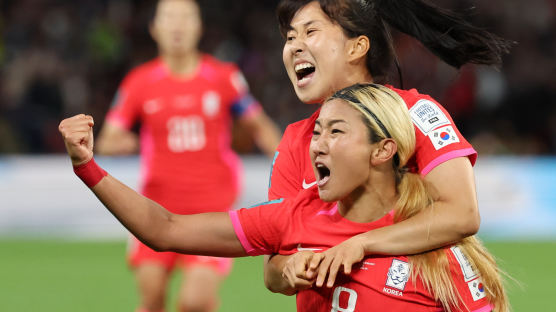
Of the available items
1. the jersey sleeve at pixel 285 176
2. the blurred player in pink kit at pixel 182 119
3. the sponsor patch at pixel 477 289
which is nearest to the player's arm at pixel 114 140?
the blurred player in pink kit at pixel 182 119

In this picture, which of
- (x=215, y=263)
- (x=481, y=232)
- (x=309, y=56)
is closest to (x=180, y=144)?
(x=215, y=263)

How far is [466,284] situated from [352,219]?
438 millimetres

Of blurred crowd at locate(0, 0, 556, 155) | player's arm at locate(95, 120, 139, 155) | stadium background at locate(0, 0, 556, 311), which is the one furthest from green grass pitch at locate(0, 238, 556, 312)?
blurred crowd at locate(0, 0, 556, 155)

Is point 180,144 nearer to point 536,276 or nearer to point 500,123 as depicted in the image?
point 536,276

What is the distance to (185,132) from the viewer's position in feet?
20.9

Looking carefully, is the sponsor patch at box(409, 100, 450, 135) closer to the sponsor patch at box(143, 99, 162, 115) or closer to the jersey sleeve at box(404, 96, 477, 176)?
the jersey sleeve at box(404, 96, 477, 176)

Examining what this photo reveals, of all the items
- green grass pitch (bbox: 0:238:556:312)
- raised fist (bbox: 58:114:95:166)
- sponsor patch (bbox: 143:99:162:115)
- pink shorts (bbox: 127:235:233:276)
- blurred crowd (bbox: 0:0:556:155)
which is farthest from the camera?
blurred crowd (bbox: 0:0:556:155)

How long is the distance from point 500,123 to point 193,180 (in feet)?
27.9

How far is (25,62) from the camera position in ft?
45.8

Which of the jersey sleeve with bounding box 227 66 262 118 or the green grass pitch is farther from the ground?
the jersey sleeve with bounding box 227 66 262 118

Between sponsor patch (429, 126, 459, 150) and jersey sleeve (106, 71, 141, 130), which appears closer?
sponsor patch (429, 126, 459, 150)

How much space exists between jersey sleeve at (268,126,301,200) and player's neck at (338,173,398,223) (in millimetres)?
328

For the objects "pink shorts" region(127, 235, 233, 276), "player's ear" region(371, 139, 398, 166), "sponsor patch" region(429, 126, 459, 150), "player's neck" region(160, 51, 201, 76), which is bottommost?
"pink shorts" region(127, 235, 233, 276)

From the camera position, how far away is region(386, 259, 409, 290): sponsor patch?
2910 mm
